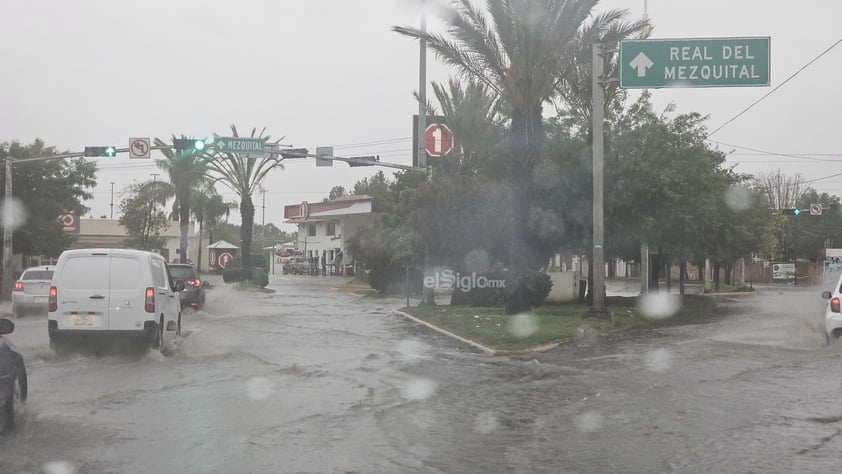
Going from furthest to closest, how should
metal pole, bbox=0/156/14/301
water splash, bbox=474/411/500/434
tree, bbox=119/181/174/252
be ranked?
tree, bbox=119/181/174/252 → metal pole, bbox=0/156/14/301 → water splash, bbox=474/411/500/434

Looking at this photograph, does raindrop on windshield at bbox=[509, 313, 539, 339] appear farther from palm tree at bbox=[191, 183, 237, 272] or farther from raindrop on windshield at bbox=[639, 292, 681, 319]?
palm tree at bbox=[191, 183, 237, 272]

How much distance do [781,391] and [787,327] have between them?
36.7 feet

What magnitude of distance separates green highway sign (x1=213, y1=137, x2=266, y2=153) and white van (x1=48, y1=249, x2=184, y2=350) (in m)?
18.3

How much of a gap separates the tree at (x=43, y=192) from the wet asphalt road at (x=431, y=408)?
28447mm

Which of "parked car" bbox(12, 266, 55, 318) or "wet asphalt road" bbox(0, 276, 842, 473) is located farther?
"parked car" bbox(12, 266, 55, 318)

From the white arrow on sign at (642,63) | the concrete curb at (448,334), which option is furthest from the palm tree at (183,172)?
the white arrow on sign at (642,63)

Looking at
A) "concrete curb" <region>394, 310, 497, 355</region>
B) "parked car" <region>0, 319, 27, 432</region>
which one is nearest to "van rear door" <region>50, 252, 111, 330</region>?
"parked car" <region>0, 319, 27, 432</region>

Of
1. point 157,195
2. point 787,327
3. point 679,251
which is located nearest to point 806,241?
point 679,251

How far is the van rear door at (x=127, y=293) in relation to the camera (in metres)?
14.7

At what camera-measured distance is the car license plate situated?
14609 millimetres

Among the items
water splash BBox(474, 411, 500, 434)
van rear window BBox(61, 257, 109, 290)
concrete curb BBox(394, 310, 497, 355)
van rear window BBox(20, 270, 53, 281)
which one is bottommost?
water splash BBox(474, 411, 500, 434)

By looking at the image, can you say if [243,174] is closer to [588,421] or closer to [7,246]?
[7,246]

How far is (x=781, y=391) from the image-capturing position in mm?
11453

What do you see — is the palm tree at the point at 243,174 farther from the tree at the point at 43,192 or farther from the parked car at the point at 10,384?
the parked car at the point at 10,384
